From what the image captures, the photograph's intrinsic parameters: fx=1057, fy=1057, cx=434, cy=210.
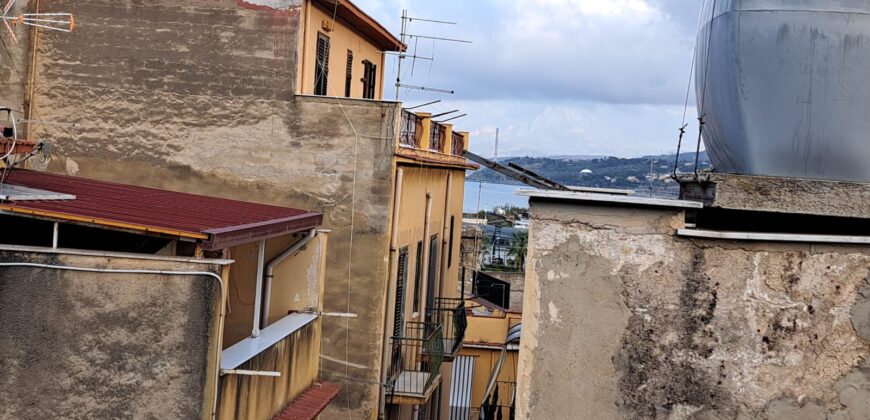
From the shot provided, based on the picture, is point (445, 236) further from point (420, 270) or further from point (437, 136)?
point (420, 270)

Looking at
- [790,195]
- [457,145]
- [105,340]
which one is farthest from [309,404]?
[457,145]

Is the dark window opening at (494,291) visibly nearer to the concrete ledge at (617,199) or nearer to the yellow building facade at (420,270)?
the yellow building facade at (420,270)

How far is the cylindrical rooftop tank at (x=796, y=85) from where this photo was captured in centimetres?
844

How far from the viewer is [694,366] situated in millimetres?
8828

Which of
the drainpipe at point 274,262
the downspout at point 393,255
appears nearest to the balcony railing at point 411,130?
the downspout at point 393,255

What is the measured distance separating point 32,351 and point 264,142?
7715 millimetres

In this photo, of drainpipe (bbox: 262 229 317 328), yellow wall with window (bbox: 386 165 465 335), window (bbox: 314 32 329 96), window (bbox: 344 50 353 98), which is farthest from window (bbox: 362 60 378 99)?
drainpipe (bbox: 262 229 317 328)

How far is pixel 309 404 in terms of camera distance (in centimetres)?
1271

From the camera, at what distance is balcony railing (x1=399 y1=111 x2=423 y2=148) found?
16.6m

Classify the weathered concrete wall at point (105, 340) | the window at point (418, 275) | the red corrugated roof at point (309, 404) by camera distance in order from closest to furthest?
the weathered concrete wall at point (105, 340), the red corrugated roof at point (309, 404), the window at point (418, 275)

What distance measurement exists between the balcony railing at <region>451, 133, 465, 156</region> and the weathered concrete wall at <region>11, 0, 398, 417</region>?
8.60 meters

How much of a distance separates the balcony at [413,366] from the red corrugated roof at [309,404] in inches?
115

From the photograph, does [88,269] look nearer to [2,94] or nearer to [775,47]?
[775,47]

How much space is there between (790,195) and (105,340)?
5876 millimetres
